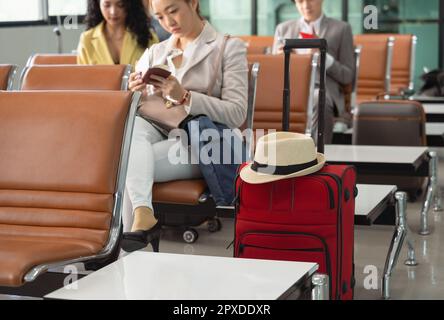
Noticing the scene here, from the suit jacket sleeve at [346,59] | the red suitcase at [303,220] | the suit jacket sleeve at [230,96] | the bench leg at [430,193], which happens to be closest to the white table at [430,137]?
the suit jacket sleeve at [346,59]

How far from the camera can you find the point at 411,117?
5.67 m

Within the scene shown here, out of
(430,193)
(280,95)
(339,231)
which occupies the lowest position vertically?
(430,193)

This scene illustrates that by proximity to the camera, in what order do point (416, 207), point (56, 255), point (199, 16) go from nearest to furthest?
point (56, 255) < point (199, 16) < point (416, 207)

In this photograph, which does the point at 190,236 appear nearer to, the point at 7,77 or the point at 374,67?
the point at 7,77

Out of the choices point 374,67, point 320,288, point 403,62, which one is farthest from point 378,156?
point 403,62

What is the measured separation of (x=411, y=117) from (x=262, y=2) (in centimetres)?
558

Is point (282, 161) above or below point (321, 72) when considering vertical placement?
below

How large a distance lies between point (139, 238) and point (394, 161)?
5.71 ft

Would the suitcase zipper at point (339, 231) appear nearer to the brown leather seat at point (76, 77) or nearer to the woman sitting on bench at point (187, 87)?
the woman sitting on bench at point (187, 87)

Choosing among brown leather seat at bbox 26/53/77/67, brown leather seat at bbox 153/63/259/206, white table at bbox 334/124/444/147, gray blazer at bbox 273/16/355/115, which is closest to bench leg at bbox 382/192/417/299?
brown leather seat at bbox 153/63/259/206

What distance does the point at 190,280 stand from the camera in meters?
2.08

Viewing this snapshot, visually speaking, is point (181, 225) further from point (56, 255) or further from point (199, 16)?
point (56, 255)
